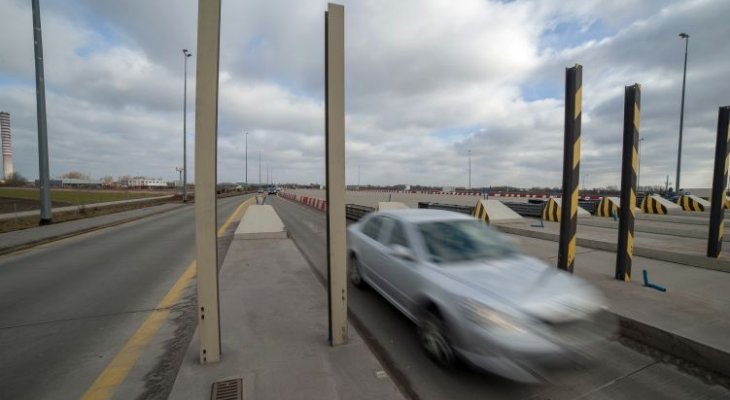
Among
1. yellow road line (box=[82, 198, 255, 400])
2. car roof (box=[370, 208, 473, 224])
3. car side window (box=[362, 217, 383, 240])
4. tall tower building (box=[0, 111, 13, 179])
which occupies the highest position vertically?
tall tower building (box=[0, 111, 13, 179])

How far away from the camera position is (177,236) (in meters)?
10.8

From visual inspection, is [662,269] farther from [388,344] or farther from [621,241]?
[388,344]

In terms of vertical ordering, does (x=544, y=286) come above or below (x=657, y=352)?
above

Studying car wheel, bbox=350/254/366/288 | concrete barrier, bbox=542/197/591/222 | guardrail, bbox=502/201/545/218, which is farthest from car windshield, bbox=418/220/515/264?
guardrail, bbox=502/201/545/218

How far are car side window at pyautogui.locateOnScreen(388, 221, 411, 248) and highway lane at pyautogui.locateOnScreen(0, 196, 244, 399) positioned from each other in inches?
129

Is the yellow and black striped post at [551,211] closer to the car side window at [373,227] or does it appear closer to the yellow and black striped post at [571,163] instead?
the yellow and black striped post at [571,163]

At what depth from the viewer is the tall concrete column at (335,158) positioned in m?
3.15

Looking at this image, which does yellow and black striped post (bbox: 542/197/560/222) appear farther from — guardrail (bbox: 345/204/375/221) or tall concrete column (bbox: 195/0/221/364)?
tall concrete column (bbox: 195/0/221/364)

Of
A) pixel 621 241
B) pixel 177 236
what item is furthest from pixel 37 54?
pixel 621 241

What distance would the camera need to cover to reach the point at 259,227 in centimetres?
998

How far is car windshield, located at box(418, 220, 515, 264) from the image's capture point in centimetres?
369

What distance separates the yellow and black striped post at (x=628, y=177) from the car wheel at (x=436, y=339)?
4.29 meters

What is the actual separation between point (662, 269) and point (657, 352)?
381cm

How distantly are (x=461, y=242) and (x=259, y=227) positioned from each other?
7.52m
